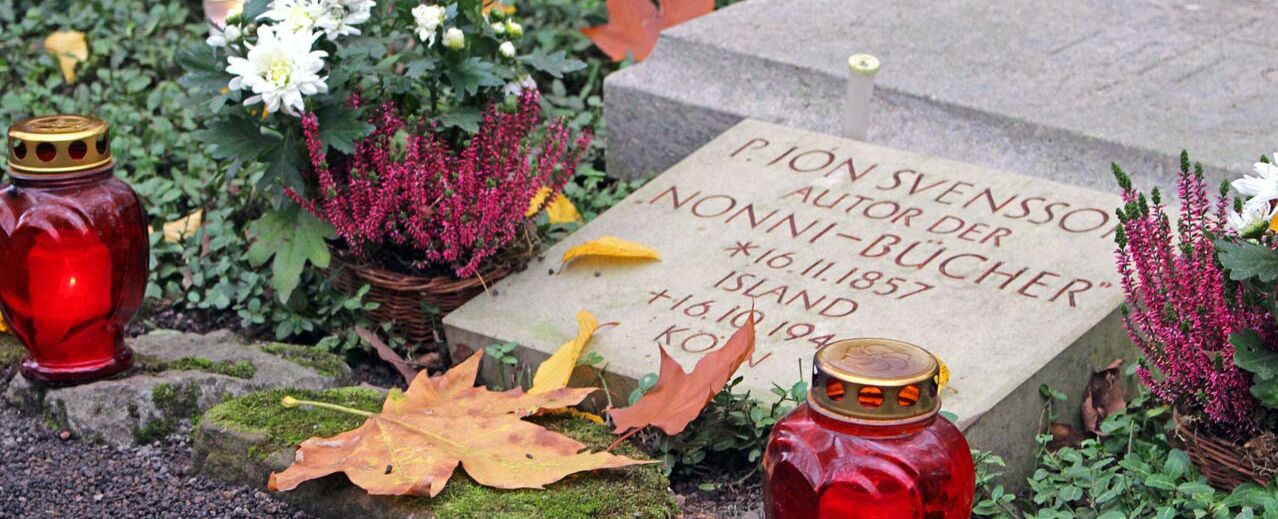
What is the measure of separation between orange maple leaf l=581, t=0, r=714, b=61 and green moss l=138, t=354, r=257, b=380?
202 cm

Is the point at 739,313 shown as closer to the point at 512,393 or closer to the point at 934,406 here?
the point at 512,393

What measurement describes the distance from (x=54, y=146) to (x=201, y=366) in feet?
1.66

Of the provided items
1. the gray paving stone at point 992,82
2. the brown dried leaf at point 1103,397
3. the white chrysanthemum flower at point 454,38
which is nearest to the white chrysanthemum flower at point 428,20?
the white chrysanthemum flower at point 454,38

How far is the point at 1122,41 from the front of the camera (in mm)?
4059

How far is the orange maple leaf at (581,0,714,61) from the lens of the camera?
15.0 feet

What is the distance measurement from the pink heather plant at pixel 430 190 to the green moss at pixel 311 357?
22 cm

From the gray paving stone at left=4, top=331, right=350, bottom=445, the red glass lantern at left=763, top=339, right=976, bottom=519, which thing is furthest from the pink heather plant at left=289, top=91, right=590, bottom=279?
the red glass lantern at left=763, top=339, right=976, bottom=519

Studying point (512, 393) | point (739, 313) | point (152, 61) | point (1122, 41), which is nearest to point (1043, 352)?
point (739, 313)

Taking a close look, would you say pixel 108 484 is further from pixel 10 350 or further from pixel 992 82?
pixel 992 82

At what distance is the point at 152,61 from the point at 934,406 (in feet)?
11.5

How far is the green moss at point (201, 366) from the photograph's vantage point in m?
2.79

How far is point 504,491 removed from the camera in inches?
89.4

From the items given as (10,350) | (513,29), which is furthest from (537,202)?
(10,350)

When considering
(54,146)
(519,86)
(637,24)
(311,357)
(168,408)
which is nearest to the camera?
(54,146)
